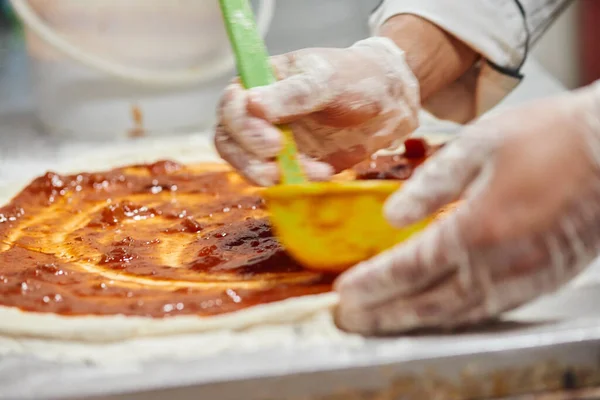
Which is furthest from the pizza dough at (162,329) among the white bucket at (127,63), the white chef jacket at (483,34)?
the white bucket at (127,63)

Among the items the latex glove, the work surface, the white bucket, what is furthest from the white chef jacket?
the work surface

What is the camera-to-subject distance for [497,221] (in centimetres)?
63

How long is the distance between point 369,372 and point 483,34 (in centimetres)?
83

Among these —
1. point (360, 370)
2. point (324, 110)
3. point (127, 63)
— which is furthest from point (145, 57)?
point (360, 370)

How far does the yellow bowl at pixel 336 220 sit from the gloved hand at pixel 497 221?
0.07 metres

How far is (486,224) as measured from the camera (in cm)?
63

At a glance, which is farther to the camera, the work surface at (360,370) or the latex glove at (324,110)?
the latex glove at (324,110)

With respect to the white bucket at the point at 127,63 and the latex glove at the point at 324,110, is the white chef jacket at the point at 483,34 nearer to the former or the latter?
the latex glove at the point at 324,110

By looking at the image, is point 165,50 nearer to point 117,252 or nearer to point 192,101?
point 192,101

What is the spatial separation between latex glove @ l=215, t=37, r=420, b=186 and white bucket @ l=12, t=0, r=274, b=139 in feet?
1.75

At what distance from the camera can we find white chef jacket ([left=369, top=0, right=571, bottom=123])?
1.26m

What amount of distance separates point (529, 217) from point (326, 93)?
407mm

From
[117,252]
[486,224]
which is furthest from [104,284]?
[486,224]

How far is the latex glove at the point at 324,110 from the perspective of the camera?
2.89 feet
